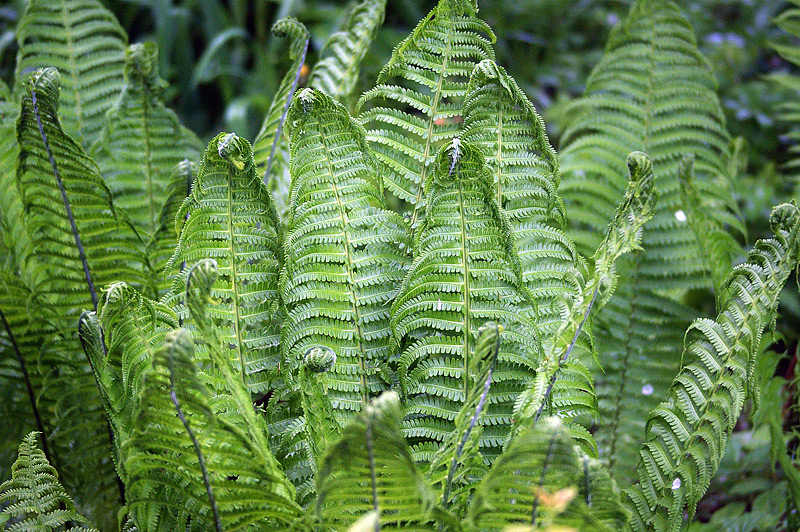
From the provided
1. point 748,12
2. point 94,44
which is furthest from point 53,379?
point 748,12

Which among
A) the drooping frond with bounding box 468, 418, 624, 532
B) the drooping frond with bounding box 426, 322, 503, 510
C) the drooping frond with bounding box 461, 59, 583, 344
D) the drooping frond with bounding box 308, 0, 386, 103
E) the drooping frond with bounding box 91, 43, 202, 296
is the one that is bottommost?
the drooping frond with bounding box 468, 418, 624, 532

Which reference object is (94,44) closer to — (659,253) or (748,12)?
(659,253)

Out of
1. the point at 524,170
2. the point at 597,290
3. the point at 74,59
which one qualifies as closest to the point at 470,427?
the point at 597,290

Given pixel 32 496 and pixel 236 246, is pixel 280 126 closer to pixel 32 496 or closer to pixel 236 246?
pixel 236 246

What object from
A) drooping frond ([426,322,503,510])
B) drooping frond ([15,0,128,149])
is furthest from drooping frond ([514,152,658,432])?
drooping frond ([15,0,128,149])

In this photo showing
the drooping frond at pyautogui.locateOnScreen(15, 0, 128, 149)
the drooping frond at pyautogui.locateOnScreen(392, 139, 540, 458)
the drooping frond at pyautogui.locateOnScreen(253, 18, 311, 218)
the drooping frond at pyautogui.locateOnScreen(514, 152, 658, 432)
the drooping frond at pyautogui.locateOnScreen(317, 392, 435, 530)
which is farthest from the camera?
the drooping frond at pyautogui.locateOnScreen(15, 0, 128, 149)

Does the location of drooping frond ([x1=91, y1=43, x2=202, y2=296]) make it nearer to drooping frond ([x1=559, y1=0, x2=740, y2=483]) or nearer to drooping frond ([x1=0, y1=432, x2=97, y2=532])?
drooping frond ([x1=0, y1=432, x2=97, y2=532])

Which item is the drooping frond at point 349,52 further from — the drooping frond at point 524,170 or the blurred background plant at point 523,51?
the blurred background plant at point 523,51
